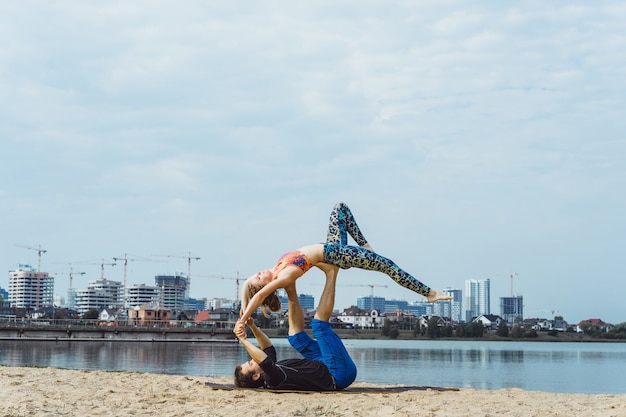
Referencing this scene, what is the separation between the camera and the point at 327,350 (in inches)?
404

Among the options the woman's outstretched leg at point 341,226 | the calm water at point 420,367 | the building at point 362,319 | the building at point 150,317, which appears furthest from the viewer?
the building at point 362,319

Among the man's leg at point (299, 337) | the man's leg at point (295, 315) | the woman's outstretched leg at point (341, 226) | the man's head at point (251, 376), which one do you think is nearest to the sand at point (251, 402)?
the man's head at point (251, 376)

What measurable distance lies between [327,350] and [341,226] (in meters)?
1.81

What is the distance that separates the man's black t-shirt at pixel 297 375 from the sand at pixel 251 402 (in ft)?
0.80

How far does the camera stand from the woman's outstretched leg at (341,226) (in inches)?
416

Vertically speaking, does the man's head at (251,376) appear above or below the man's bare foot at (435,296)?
below

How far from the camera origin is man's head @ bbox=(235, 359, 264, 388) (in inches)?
402

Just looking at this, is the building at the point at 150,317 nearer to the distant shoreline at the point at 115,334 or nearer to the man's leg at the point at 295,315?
the distant shoreline at the point at 115,334

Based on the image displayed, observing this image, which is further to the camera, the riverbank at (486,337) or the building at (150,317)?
the riverbank at (486,337)

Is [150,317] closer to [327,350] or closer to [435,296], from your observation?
[327,350]

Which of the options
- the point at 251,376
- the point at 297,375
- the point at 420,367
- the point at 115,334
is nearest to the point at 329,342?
the point at 297,375

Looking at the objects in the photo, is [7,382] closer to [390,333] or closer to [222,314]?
[390,333]

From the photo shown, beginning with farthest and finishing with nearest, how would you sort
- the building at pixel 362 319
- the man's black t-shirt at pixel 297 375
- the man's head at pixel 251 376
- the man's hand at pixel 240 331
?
the building at pixel 362 319, the man's head at pixel 251 376, the man's black t-shirt at pixel 297 375, the man's hand at pixel 240 331

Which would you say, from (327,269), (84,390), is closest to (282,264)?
(327,269)
